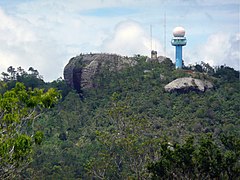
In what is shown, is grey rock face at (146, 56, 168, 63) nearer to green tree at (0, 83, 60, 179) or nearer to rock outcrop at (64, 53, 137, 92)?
rock outcrop at (64, 53, 137, 92)

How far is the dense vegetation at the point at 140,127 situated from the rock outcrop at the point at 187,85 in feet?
1.63

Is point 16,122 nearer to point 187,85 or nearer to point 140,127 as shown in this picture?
point 140,127

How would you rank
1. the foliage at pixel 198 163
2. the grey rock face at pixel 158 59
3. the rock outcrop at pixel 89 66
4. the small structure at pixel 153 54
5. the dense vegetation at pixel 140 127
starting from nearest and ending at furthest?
the foliage at pixel 198 163, the dense vegetation at pixel 140 127, the rock outcrop at pixel 89 66, the grey rock face at pixel 158 59, the small structure at pixel 153 54

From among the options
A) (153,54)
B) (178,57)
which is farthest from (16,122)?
(153,54)

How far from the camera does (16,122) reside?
680 inches

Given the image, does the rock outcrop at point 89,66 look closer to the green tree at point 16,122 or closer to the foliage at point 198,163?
the foliage at point 198,163

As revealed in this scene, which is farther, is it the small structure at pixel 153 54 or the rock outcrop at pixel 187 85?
the small structure at pixel 153 54

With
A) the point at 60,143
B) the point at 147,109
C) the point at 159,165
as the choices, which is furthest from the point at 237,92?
the point at 159,165

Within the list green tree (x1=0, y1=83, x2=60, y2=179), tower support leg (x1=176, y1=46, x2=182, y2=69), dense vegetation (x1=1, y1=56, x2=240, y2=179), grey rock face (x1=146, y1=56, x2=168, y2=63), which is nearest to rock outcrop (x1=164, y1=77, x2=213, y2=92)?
dense vegetation (x1=1, y1=56, x2=240, y2=179)

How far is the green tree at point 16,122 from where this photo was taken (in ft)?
54.2

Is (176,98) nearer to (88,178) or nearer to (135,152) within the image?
(88,178)

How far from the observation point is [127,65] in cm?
6262

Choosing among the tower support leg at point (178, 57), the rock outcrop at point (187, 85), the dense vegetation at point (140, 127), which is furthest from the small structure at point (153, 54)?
the rock outcrop at point (187, 85)

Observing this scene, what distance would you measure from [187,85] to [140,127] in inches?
870
